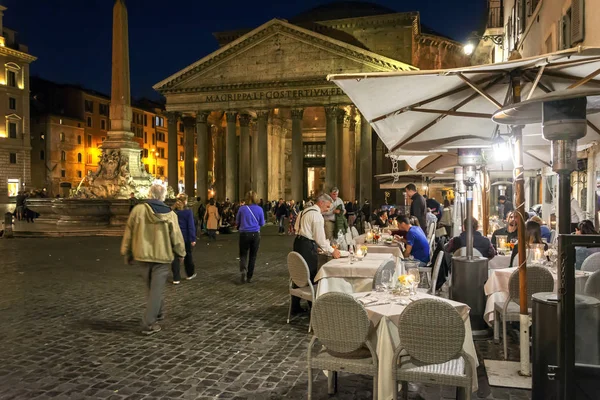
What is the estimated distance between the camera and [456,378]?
326 cm

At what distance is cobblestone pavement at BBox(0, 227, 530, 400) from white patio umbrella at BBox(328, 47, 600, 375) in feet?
7.53

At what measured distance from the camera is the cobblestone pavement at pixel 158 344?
4.30 m

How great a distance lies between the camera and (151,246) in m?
6.01

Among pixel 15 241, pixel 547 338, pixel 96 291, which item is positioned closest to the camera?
pixel 547 338

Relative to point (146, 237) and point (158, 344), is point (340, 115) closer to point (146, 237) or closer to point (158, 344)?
point (146, 237)

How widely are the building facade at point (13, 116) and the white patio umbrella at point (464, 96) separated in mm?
44792

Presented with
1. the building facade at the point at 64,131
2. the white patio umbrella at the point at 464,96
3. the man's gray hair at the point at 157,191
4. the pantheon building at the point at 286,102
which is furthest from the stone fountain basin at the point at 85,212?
the building facade at the point at 64,131

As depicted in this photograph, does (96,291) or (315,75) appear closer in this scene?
(96,291)

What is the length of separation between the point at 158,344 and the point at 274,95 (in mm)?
29520

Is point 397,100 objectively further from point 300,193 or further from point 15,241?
point 300,193

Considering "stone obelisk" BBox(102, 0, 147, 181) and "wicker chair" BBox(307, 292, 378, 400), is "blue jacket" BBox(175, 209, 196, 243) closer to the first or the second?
"wicker chair" BBox(307, 292, 378, 400)

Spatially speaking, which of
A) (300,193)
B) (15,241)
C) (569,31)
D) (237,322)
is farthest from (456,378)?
(300,193)

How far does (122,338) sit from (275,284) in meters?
3.80

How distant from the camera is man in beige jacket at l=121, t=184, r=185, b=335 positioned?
5980 mm
